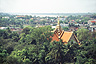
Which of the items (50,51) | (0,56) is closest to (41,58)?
(50,51)

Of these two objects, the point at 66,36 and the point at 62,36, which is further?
the point at 62,36

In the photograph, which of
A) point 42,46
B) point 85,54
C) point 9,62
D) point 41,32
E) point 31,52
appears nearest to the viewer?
point 9,62

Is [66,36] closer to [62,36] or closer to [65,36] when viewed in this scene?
[65,36]

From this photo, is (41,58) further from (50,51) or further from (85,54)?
(85,54)

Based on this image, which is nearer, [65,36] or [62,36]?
[65,36]

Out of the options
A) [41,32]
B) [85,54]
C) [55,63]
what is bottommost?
[55,63]

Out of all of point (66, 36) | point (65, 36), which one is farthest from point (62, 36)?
point (66, 36)

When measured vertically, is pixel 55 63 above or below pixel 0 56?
below

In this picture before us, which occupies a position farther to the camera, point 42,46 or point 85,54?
point 42,46

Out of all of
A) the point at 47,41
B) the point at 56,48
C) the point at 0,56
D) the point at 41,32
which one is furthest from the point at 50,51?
the point at 0,56

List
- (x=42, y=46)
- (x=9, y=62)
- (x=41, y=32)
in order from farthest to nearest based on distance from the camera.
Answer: (x=41, y=32) → (x=42, y=46) → (x=9, y=62)
